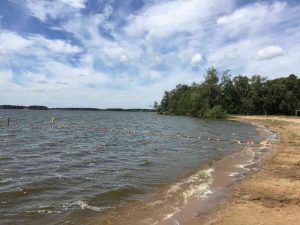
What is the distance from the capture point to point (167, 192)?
1470 centimetres

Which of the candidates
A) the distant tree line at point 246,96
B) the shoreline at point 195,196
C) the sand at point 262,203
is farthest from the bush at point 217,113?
the sand at point 262,203

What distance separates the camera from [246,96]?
4680 inches

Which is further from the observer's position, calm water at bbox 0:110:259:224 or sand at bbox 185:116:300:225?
calm water at bbox 0:110:259:224

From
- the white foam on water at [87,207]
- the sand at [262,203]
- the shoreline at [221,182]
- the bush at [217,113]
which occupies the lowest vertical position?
the white foam on water at [87,207]

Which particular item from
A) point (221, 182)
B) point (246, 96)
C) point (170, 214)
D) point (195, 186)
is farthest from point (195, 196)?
point (246, 96)

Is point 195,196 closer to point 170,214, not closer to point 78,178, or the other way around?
point 170,214

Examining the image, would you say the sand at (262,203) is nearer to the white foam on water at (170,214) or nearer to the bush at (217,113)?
the white foam on water at (170,214)

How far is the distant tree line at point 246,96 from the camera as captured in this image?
112m

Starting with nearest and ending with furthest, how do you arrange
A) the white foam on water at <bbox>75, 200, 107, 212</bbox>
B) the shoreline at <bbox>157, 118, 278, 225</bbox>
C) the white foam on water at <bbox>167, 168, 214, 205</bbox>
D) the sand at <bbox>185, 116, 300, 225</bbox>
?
the sand at <bbox>185, 116, 300, 225</bbox>
the shoreline at <bbox>157, 118, 278, 225</bbox>
the white foam on water at <bbox>75, 200, 107, 212</bbox>
the white foam on water at <bbox>167, 168, 214, 205</bbox>

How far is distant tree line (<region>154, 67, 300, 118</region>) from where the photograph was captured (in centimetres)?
11231

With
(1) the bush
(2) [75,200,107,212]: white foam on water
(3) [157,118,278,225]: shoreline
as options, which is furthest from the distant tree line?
(2) [75,200,107,212]: white foam on water

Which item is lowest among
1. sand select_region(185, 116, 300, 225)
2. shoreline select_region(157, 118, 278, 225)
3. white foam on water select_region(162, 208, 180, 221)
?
white foam on water select_region(162, 208, 180, 221)

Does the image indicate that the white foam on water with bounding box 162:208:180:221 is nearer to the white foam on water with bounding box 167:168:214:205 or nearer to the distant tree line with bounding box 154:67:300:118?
the white foam on water with bounding box 167:168:214:205

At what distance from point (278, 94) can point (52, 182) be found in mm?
106933
